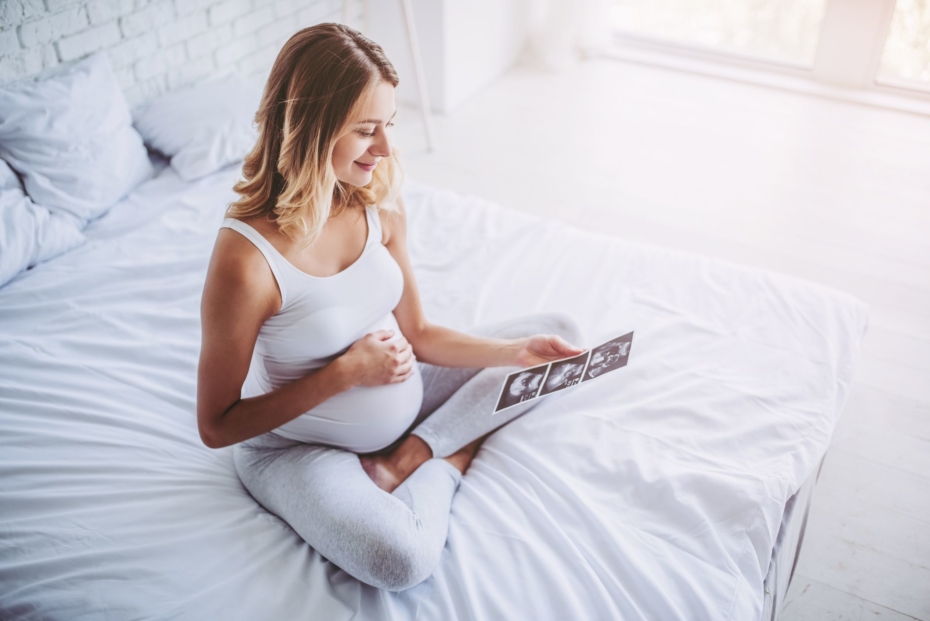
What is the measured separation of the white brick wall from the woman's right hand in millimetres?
1308

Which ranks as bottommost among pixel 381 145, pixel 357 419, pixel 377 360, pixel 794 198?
pixel 794 198

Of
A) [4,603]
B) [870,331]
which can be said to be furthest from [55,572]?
[870,331]

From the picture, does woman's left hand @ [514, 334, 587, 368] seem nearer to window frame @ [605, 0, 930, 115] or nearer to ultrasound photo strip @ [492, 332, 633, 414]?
ultrasound photo strip @ [492, 332, 633, 414]

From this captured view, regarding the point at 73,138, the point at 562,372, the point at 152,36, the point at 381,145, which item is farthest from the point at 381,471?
the point at 152,36

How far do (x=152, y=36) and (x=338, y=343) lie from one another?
4.91 ft

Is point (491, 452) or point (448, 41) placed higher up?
point (448, 41)

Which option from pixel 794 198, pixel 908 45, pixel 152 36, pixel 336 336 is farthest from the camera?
pixel 908 45

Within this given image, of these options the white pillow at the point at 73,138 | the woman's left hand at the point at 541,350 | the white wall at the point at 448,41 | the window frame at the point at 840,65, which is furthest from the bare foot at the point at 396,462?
the window frame at the point at 840,65

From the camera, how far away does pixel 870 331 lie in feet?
6.72

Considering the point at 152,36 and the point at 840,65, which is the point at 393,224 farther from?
the point at 840,65

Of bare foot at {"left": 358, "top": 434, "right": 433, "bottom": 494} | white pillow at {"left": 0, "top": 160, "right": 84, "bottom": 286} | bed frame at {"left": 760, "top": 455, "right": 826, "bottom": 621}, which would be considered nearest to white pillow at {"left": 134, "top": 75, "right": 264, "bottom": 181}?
white pillow at {"left": 0, "top": 160, "right": 84, "bottom": 286}

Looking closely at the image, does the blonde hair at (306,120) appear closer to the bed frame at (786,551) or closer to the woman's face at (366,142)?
the woman's face at (366,142)

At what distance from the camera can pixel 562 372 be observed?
4.11ft

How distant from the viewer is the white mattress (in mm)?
1086
